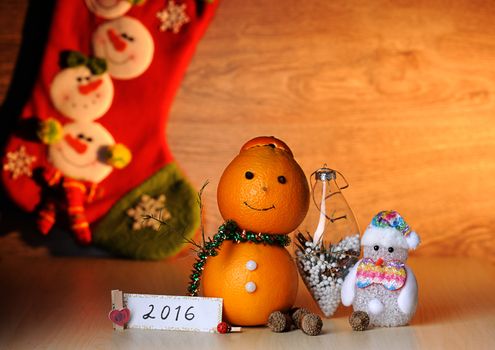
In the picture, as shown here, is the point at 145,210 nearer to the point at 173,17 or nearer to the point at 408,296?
the point at 173,17

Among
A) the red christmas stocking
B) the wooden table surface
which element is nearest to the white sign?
the wooden table surface

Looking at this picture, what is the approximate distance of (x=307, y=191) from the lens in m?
1.05

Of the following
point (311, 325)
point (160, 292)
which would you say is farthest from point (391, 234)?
point (160, 292)

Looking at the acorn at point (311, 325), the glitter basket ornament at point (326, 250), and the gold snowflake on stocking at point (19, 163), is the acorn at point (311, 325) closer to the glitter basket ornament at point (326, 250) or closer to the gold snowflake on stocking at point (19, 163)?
the glitter basket ornament at point (326, 250)

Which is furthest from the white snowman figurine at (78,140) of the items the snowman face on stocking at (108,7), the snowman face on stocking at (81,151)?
the snowman face on stocking at (108,7)

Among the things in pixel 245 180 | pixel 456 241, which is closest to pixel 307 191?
pixel 245 180

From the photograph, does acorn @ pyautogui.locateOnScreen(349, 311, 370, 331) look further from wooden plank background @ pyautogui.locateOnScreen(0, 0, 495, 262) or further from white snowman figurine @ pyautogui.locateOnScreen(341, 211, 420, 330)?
wooden plank background @ pyautogui.locateOnScreen(0, 0, 495, 262)

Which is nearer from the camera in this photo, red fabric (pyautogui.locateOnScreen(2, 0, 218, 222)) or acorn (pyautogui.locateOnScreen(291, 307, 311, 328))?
acorn (pyautogui.locateOnScreen(291, 307, 311, 328))

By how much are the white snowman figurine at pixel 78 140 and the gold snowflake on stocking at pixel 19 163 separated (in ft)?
0.13

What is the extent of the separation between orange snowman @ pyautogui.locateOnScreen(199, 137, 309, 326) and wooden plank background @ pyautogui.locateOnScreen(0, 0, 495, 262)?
70 centimetres

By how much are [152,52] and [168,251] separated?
0.43 meters

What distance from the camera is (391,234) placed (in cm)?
104

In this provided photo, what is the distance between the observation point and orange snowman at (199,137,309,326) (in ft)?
3.32

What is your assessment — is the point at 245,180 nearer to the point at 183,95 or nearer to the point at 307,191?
the point at 307,191
